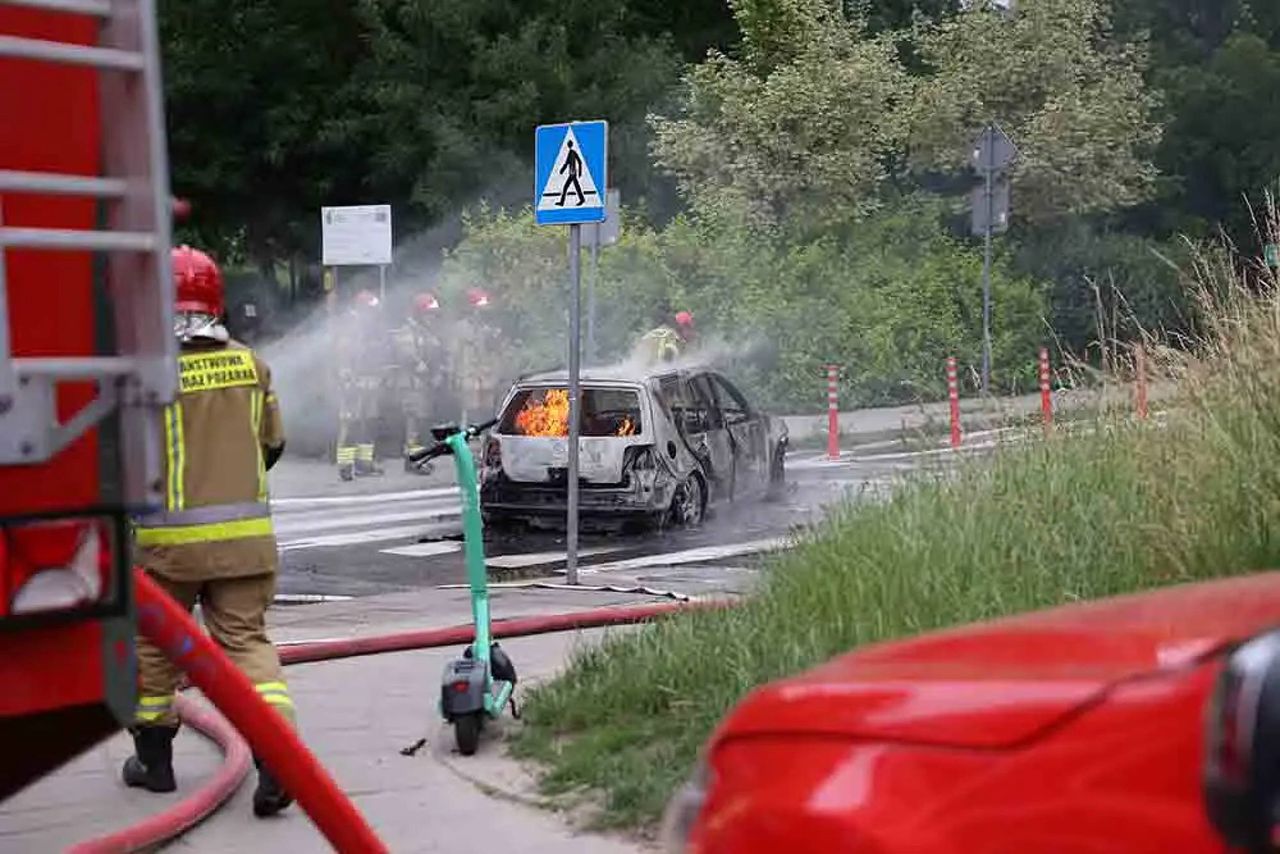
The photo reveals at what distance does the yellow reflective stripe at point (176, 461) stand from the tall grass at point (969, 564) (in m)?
1.62

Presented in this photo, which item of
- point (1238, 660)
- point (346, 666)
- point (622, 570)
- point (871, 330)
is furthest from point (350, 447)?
point (1238, 660)

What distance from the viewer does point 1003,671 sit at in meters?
2.20

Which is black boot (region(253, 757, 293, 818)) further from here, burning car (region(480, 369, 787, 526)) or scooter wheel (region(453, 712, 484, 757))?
burning car (region(480, 369, 787, 526))

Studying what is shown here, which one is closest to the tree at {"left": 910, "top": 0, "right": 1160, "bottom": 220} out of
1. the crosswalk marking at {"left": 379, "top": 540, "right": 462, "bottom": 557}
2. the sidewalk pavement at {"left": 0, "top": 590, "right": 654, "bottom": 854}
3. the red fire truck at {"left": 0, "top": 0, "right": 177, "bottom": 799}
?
the crosswalk marking at {"left": 379, "top": 540, "right": 462, "bottom": 557}

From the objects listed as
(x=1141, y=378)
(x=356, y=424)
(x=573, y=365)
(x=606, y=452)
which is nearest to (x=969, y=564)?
(x=1141, y=378)

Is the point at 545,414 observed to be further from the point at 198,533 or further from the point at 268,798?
the point at 198,533

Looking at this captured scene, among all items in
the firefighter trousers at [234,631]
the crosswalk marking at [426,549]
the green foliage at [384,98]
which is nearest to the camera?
the firefighter trousers at [234,631]

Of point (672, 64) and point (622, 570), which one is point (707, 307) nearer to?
point (672, 64)

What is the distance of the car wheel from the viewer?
16078 mm

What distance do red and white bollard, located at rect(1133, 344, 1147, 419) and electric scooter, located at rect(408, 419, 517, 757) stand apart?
3.02m

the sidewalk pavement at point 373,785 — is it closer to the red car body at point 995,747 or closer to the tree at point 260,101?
the red car body at point 995,747

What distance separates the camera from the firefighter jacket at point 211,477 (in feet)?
19.9

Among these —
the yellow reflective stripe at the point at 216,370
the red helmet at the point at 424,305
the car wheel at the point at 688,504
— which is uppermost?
the red helmet at the point at 424,305

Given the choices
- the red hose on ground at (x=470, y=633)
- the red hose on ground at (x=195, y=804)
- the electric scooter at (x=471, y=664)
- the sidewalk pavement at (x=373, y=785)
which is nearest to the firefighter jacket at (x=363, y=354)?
the red hose on ground at (x=470, y=633)
